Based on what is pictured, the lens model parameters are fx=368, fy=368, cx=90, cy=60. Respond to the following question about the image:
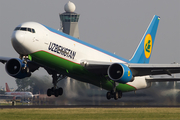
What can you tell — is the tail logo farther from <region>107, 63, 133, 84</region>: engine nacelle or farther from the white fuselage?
<region>107, 63, 133, 84</region>: engine nacelle

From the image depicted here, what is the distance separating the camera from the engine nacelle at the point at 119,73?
3519 centimetres

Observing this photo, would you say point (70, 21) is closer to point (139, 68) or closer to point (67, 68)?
point (139, 68)

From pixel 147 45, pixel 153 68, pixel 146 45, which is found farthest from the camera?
pixel 147 45

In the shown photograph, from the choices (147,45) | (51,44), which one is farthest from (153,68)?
(51,44)

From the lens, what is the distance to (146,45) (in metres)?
46.3

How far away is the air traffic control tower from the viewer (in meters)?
141

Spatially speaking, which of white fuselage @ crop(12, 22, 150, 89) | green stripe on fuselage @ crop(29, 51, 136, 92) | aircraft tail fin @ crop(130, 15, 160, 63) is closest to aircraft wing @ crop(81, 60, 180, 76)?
green stripe on fuselage @ crop(29, 51, 136, 92)

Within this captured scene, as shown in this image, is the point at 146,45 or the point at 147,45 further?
the point at 147,45

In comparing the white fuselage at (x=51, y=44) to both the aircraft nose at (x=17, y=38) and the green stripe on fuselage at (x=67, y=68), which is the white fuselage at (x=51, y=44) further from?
the green stripe on fuselage at (x=67, y=68)

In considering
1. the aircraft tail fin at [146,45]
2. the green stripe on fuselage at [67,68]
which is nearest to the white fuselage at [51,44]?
the green stripe on fuselage at [67,68]

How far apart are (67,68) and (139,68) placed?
7.65 meters

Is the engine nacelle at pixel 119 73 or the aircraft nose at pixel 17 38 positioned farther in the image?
the engine nacelle at pixel 119 73

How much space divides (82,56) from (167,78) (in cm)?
1244

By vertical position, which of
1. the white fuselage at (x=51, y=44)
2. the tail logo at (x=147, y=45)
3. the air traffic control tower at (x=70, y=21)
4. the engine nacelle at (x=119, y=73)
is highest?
the air traffic control tower at (x=70, y=21)
